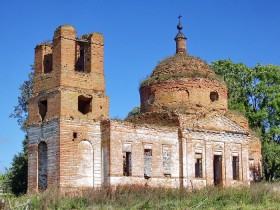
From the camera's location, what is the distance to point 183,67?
29562 mm

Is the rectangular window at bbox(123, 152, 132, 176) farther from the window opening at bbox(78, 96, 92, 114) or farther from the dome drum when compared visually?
the dome drum

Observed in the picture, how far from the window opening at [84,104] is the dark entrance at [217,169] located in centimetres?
741

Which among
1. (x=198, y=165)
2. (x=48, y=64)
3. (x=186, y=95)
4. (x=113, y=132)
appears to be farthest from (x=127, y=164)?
(x=186, y=95)

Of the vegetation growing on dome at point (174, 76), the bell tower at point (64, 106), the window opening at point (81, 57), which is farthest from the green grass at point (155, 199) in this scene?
the vegetation growing on dome at point (174, 76)

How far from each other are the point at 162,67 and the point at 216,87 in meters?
3.31

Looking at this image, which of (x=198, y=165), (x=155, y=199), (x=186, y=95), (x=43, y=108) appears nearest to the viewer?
(x=155, y=199)

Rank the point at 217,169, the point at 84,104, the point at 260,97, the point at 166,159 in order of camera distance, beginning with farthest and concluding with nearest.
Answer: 1. the point at 260,97
2. the point at 217,169
3. the point at 166,159
4. the point at 84,104

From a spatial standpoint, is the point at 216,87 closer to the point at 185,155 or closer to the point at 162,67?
the point at 162,67

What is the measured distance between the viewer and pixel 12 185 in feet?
107

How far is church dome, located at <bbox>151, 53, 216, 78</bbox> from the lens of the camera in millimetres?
29122

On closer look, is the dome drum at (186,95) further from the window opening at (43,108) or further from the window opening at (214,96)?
the window opening at (43,108)

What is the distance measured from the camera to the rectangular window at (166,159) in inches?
987

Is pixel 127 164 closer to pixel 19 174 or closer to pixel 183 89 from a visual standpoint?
pixel 183 89

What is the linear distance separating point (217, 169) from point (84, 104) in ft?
26.2
